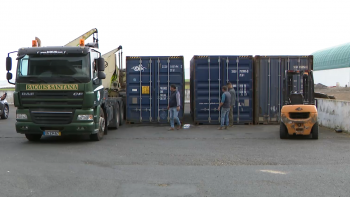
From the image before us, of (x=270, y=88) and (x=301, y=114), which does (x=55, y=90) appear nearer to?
(x=301, y=114)

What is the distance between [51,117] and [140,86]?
589 cm

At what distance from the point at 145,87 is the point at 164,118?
1.59 metres

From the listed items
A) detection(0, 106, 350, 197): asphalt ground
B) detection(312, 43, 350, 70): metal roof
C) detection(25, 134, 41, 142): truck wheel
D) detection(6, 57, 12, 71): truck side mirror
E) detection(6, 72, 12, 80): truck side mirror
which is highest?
detection(312, 43, 350, 70): metal roof

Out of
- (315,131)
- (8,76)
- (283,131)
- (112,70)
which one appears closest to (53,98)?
(8,76)

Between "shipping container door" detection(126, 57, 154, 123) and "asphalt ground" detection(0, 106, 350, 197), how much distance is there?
3.36 metres

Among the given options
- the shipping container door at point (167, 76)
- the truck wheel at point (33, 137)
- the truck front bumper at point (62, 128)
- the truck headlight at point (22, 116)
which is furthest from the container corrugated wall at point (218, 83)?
the truck headlight at point (22, 116)

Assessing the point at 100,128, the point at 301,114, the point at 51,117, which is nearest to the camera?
the point at 51,117

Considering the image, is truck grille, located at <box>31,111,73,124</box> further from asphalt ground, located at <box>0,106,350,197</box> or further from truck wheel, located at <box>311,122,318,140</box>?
truck wheel, located at <box>311,122,318,140</box>

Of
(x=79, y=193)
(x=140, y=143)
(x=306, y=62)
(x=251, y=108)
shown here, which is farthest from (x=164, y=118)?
(x=79, y=193)

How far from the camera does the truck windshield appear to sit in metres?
10.8

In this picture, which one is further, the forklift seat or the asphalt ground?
the forklift seat

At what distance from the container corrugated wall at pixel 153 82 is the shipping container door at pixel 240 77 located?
1.94m

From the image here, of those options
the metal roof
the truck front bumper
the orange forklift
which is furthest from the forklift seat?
the metal roof

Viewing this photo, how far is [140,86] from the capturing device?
16266 millimetres
